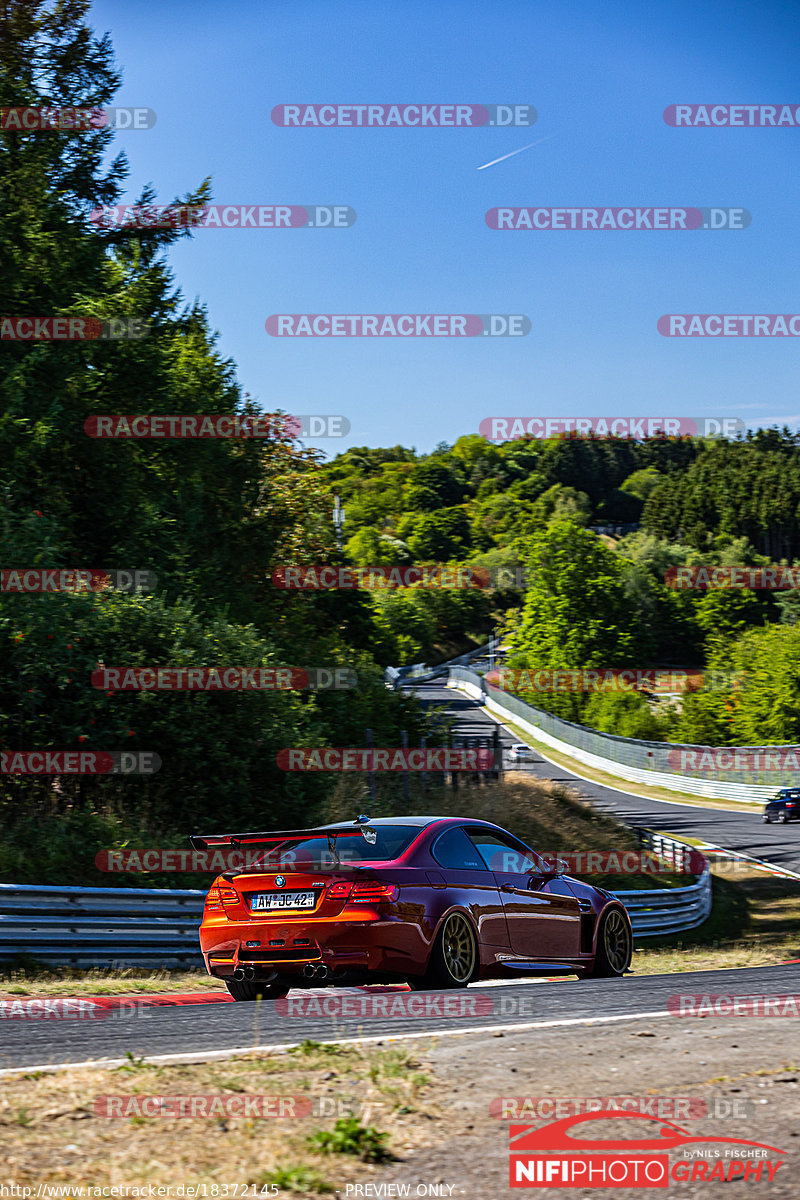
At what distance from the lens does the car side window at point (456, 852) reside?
8.72m

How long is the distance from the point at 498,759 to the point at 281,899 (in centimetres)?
2291

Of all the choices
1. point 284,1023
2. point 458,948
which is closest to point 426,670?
point 458,948

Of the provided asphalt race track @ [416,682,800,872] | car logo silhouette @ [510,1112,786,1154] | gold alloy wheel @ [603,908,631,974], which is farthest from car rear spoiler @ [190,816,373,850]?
asphalt race track @ [416,682,800,872]

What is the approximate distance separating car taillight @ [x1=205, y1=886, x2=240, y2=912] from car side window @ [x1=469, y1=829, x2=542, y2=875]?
1.95m

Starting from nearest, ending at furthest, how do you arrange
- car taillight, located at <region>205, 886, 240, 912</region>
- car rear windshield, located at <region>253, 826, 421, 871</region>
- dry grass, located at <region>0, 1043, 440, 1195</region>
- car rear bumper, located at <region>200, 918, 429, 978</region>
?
dry grass, located at <region>0, 1043, 440, 1195</region> → car rear bumper, located at <region>200, 918, 429, 978</region> → car rear windshield, located at <region>253, 826, 421, 871</region> → car taillight, located at <region>205, 886, 240, 912</region>

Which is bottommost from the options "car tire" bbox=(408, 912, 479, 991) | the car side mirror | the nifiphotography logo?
"car tire" bbox=(408, 912, 479, 991)

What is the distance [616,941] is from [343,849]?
3375mm

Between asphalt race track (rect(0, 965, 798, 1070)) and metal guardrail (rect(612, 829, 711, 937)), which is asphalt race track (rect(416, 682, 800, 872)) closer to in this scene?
metal guardrail (rect(612, 829, 711, 937))

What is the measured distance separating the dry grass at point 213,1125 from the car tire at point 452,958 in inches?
120

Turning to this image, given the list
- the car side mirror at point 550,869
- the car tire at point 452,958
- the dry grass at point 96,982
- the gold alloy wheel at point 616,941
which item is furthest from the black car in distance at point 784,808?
the car tire at point 452,958

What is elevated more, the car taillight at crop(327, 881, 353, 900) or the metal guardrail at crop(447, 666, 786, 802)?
the car taillight at crop(327, 881, 353, 900)

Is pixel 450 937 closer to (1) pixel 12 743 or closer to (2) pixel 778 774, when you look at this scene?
(1) pixel 12 743

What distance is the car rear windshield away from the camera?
8.36 metres

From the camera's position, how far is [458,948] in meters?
8.53
